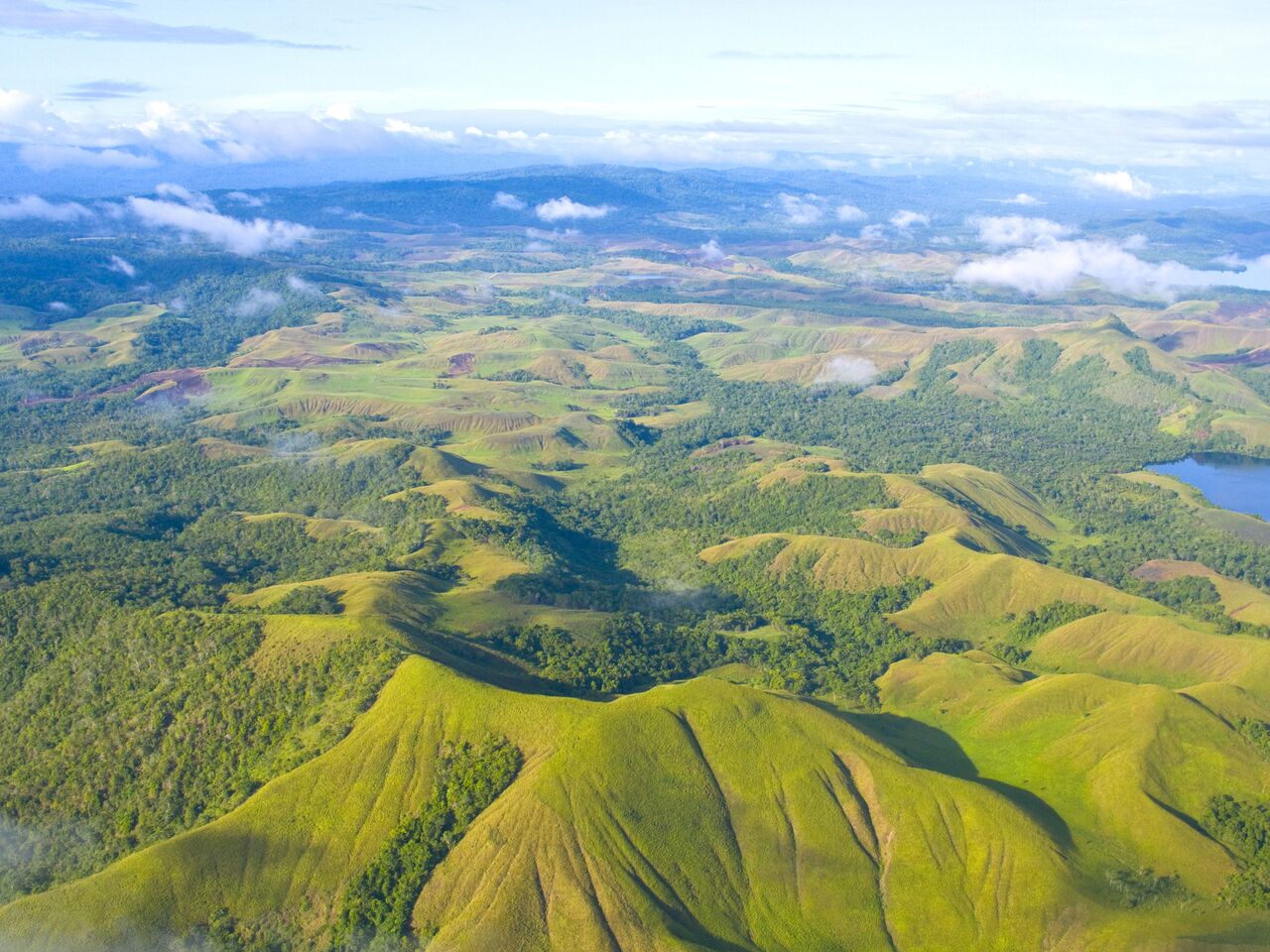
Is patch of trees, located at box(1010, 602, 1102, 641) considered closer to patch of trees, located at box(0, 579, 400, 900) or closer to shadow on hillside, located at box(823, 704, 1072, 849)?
shadow on hillside, located at box(823, 704, 1072, 849)

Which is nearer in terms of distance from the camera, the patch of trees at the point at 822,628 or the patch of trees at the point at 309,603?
the patch of trees at the point at 309,603

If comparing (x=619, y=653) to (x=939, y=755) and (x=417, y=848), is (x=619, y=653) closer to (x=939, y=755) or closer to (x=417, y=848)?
(x=939, y=755)

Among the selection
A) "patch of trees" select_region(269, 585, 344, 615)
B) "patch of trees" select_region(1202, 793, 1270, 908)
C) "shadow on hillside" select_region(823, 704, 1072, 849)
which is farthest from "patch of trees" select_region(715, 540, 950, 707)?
"patch of trees" select_region(269, 585, 344, 615)

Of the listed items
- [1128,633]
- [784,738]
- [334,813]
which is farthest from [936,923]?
[1128,633]

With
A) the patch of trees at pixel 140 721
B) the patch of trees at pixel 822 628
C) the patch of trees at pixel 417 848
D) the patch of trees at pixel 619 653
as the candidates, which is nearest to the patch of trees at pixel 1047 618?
the patch of trees at pixel 822 628

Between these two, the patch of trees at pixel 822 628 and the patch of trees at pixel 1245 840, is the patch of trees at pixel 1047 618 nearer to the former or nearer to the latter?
the patch of trees at pixel 822 628

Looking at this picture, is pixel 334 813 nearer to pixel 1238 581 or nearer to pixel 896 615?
pixel 896 615

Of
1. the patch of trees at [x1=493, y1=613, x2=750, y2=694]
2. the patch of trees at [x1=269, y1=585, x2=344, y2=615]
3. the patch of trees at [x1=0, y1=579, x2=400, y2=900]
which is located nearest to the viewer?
the patch of trees at [x1=0, y1=579, x2=400, y2=900]

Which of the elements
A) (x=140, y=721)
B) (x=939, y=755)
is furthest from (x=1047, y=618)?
(x=140, y=721)
